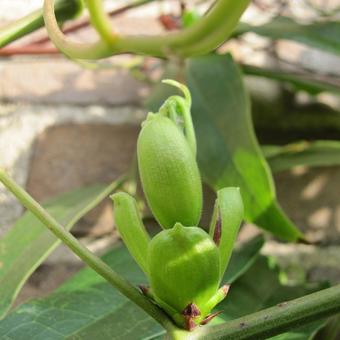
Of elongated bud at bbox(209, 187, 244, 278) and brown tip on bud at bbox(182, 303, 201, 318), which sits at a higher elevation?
elongated bud at bbox(209, 187, 244, 278)

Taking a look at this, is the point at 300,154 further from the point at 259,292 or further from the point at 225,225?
the point at 225,225

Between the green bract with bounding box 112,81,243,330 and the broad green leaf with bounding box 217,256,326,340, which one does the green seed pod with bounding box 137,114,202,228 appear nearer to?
the green bract with bounding box 112,81,243,330

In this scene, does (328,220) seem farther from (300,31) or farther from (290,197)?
(300,31)

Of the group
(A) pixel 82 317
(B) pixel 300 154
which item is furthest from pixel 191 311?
(B) pixel 300 154

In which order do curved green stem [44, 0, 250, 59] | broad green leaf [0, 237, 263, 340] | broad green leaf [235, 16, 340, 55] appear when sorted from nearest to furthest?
1. curved green stem [44, 0, 250, 59]
2. broad green leaf [0, 237, 263, 340]
3. broad green leaf [235, 16, 340, 55]

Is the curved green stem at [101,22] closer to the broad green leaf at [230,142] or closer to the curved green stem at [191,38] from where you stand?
the curved green stem at [191,38]

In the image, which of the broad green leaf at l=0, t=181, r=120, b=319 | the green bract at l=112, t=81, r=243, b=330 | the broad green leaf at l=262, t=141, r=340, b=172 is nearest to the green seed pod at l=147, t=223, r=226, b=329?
the green bract at l=112, t=81, r=243, b=330

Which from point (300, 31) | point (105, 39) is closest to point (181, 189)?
point (105, 39)
